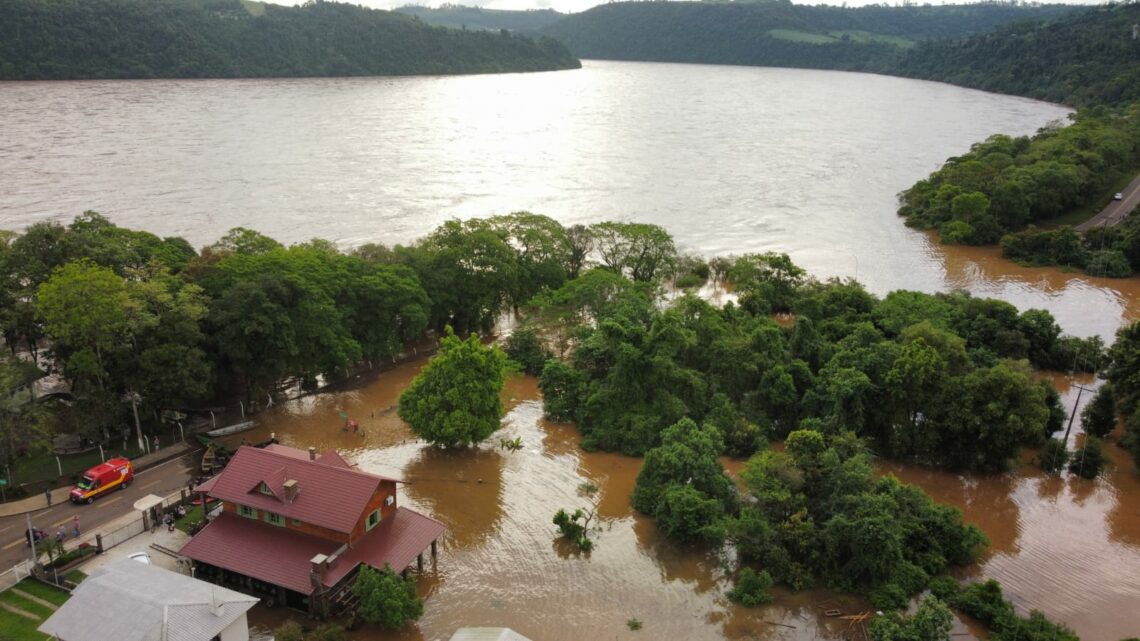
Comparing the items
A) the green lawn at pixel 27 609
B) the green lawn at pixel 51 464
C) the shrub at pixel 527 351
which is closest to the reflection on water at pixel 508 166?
the shrub at pixel 527 351

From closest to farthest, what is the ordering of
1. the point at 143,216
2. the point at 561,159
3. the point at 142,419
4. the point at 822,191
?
the point at 142,419, the point at 143,216, the point at 822,191, the point at 561,159

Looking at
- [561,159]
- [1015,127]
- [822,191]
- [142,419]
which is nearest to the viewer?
[142,419]

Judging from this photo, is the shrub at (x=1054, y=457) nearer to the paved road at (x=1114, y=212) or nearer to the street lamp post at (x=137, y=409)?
the street lamp post at (x=137, y=409)

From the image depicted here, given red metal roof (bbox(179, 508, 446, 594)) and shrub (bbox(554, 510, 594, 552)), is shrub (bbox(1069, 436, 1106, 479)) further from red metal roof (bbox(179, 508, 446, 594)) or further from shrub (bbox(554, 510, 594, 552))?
red metal roof (bbox(179, 508, 446, 594))

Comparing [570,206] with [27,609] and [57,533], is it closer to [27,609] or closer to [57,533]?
[57,533]

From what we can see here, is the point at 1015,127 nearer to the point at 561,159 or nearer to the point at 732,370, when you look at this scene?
the point at 561,159

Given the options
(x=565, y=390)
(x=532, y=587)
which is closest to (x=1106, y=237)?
(x=565, y=390)
